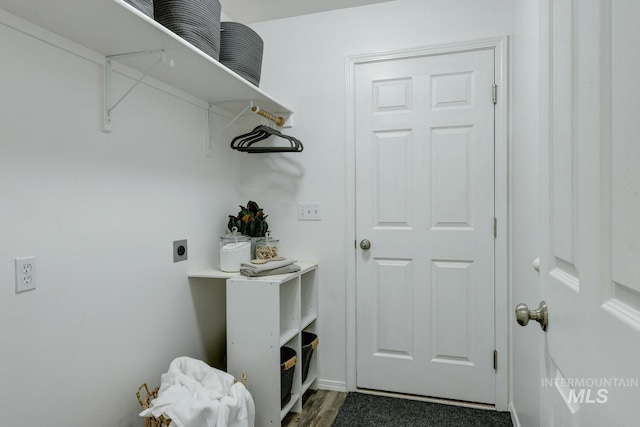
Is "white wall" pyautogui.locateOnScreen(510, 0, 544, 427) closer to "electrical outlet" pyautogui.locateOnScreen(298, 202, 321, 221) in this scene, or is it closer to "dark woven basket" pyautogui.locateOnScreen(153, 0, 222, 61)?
"electrical outlet" pyautogui.locateOnScreen(298, 202, 321, 221)

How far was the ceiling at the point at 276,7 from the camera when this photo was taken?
94.7 inches

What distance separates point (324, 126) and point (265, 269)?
1.02 meters

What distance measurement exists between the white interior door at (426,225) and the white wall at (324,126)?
0.39 ft

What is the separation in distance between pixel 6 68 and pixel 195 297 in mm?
1381

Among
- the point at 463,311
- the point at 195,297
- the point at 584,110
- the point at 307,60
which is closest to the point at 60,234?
the point at 195,297

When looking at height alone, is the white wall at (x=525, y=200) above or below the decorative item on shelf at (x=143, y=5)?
below

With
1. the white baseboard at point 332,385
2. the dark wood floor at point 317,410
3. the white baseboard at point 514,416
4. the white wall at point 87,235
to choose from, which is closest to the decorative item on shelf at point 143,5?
the white wall at point 87,235

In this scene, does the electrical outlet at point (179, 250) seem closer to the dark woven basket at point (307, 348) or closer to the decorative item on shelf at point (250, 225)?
the decorative item on shelf at point (250, 225)

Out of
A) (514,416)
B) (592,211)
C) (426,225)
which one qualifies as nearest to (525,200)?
(426,225)

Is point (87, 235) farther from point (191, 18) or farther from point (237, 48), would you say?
point (237, 48)

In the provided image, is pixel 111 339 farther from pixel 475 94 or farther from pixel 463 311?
pixel 475 94

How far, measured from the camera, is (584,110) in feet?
2.10

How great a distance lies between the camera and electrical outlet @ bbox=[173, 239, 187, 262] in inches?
78.6

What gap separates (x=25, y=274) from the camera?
4.09 ft
